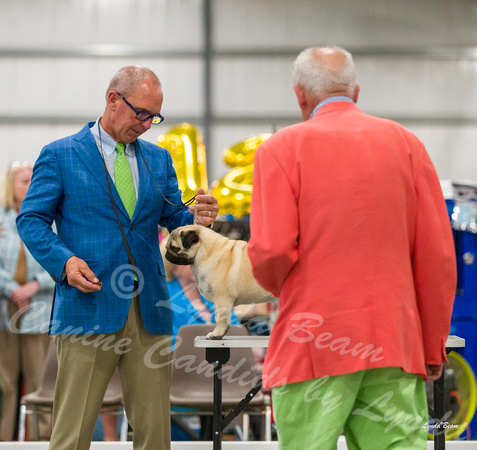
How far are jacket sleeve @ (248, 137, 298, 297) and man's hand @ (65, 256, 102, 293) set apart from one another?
632 mm

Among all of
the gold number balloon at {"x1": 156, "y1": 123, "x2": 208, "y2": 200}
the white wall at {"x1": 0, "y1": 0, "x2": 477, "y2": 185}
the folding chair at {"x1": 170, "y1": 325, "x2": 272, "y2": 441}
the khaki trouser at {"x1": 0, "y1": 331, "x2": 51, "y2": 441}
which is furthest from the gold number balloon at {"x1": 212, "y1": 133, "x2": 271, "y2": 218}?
the white wall at {"x1": 0, "y1": 0, "x2": 477, "y2": 185}

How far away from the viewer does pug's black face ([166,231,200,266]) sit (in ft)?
7.39

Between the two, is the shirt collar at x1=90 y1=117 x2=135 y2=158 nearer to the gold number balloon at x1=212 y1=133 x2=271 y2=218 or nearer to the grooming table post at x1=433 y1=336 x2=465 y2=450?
the grooming table post at x1=433 y1=336 x2=465 y2=450

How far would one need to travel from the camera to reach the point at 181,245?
2256mm

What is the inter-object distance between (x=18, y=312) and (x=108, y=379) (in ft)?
7.04

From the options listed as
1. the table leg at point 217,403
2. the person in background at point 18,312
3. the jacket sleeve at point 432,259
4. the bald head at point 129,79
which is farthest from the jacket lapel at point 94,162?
the person in background at point 18,312

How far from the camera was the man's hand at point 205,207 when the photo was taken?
7.47 ft

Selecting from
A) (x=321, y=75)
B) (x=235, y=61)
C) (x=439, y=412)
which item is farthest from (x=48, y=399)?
(x=235, y=61)

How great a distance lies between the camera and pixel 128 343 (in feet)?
6.87

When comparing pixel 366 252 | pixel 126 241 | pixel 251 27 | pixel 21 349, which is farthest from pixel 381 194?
pixel 251 27

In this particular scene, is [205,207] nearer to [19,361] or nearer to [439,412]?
[439,412]

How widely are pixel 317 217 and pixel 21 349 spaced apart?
2.98 m

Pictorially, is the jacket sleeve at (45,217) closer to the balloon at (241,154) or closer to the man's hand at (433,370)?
the man's hand at (433,370)

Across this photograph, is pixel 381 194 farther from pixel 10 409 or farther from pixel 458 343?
pixel 10 409
